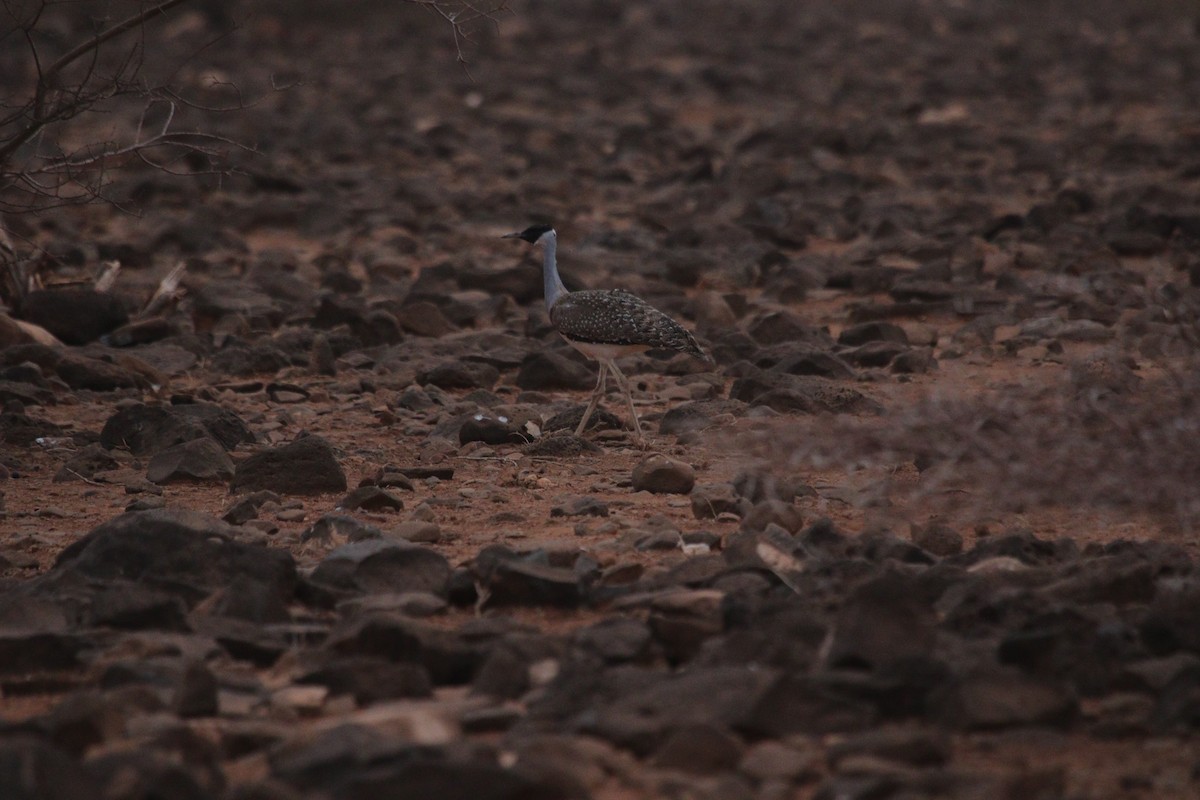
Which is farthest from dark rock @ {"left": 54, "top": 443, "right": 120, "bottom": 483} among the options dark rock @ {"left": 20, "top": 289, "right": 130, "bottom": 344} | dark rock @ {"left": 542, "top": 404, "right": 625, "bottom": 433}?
dark rock @ {"left": 20, "top": 289, "right": 130, "bottom": 344}

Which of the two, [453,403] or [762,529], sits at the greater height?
[762,529]

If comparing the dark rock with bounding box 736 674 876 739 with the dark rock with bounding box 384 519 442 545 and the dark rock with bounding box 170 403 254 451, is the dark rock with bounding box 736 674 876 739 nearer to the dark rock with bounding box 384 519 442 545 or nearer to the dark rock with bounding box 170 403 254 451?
the dark rock with bounding box 384 519 442 545

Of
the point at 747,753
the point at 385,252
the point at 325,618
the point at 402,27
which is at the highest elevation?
the point at 747,753

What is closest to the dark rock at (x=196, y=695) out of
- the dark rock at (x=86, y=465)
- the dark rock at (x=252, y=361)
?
the dark rock at (x=86, y=465)

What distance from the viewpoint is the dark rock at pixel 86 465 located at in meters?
8.00

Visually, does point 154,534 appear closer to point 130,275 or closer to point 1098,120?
point 130,275

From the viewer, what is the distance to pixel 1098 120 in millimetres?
22625

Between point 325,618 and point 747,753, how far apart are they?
1.82m

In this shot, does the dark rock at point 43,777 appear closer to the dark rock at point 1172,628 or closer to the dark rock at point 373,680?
the dark rock at point 373,680

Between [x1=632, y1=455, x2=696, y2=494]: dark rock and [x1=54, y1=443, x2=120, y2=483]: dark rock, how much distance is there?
257 centimetres

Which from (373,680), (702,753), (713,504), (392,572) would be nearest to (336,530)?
(392,572)

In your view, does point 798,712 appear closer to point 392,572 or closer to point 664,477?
point 392,572

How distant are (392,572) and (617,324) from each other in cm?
288

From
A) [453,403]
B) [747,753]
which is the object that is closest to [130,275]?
[453,403]
